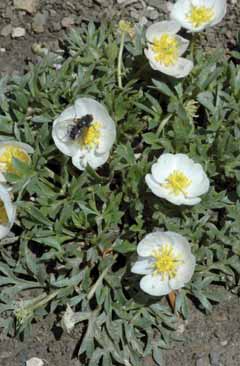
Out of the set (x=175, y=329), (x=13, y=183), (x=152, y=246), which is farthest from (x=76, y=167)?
(x=175, y=329)

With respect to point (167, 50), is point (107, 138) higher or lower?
lower

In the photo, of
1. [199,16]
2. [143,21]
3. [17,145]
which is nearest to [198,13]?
[199,16]

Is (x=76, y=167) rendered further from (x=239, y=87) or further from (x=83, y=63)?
(x=239, y=87)

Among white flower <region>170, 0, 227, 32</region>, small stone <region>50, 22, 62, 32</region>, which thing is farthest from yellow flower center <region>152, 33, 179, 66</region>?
small stone <region>50, 22, 62, 32</region>

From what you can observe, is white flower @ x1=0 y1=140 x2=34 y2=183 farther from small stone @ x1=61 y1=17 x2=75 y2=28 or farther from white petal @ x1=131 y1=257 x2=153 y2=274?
small stone @ x1=61 y1=17 x2=75 y2=28

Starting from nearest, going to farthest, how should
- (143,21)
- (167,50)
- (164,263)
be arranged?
(164,263) < (167,50) < (143,21)

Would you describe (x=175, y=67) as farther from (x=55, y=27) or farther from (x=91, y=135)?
(x=55, y=27)
